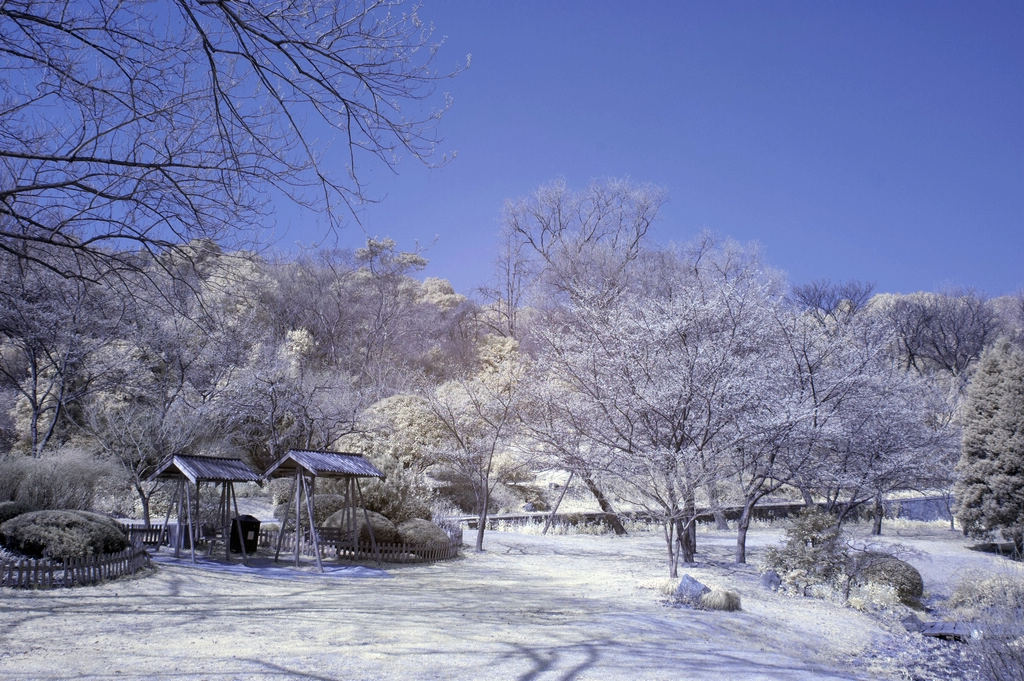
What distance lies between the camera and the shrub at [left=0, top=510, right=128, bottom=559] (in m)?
9.41

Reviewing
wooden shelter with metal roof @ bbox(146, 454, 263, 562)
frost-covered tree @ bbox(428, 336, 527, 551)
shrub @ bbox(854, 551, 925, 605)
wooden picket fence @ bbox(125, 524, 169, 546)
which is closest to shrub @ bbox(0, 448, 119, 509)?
wooden picket fence @ bbox(125, 524, 169, 546)

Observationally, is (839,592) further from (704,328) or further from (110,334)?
(110,334)

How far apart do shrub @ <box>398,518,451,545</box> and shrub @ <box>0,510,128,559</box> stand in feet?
17.4

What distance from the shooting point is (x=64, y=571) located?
880 centimetres

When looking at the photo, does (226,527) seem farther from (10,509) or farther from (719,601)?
(719,601)

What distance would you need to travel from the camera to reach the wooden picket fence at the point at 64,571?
8.41 m

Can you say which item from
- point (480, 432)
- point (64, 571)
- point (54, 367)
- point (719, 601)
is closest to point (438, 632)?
point (719, 601)

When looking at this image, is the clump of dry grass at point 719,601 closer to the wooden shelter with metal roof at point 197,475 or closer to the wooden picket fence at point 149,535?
the wooden shelter with metal roof at point 197,475

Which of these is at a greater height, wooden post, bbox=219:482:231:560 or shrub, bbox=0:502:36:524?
shrub, bbox=0:502:36:524

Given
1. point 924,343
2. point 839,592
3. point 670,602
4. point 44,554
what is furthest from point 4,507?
point 924,343

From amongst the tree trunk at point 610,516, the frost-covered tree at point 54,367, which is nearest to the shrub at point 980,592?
the tree trunk at point 610,516

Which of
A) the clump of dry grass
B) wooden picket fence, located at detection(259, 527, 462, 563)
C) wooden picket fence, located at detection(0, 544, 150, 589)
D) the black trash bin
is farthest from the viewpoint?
wooden picket fence, located at detection(259, 527, 462, 563)

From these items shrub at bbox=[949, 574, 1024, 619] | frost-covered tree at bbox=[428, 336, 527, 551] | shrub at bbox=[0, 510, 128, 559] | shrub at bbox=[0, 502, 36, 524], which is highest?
frost-covered tree at bbox=[428, 336, 527, 551]

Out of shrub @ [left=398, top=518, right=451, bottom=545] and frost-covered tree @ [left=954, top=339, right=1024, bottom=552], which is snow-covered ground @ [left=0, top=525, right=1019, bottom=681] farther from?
frost-covered tree @ [left=954, top=339, right=1024, bottom=552]
